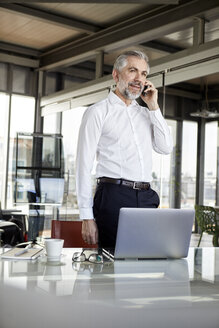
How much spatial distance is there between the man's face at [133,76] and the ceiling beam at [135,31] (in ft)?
9.87

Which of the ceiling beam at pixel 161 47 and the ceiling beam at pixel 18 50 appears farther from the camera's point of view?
the ceiling beam at pixel 18 50

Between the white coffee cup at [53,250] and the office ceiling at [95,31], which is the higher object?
the office ceiling at [95,31]

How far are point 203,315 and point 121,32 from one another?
5.49 metres

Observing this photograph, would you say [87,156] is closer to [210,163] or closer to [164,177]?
[210,163]

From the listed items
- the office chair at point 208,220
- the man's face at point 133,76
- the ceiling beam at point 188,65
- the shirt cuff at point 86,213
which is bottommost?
the office chair at point 208,220

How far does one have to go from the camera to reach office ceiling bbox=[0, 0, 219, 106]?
4934 millimetres

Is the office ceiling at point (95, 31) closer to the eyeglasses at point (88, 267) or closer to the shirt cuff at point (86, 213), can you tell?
the shirt cuff at point (86, 213)

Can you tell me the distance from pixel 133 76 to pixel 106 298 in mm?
1273

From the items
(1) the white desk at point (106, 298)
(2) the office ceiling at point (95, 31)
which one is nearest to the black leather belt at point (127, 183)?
(1) the white desk at point (106, 298)

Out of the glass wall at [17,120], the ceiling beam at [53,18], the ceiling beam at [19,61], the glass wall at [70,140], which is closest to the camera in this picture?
the ceiling beam at [53,18]

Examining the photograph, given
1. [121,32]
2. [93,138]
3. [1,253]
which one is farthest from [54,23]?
[1,253]

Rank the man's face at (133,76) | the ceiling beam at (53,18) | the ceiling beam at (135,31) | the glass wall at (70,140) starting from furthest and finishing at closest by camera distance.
→ the glass wall at (70,140) < the ceiling beam at (53,18) < the ceiling beam at (135,31) < the man's face at (133,76)

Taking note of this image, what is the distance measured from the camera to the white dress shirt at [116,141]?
2.12 meters

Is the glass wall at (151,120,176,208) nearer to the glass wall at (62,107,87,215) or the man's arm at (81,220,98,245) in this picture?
the glass wall at (62,107,87,215)
